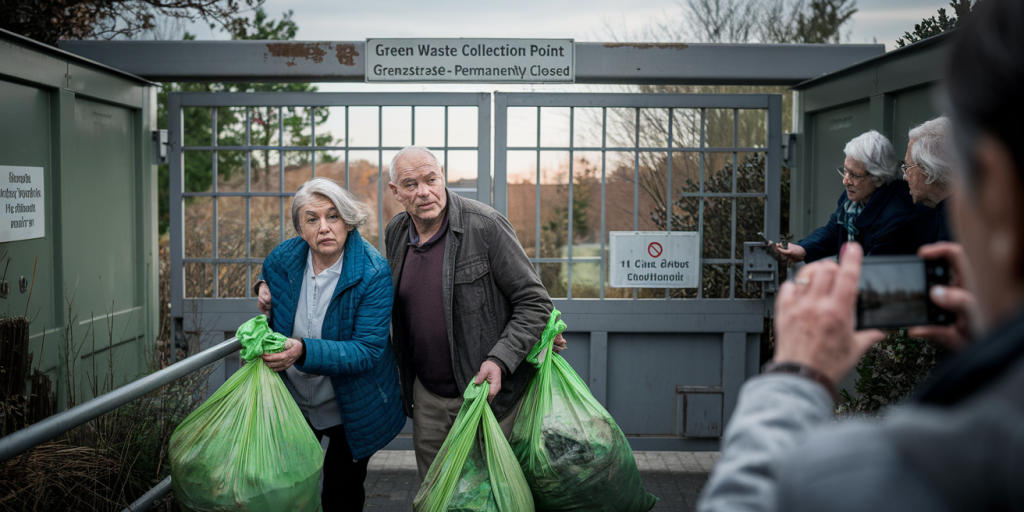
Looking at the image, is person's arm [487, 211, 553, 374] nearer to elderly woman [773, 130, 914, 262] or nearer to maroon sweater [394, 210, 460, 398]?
maroon sweater [394, 210, 460, 398]

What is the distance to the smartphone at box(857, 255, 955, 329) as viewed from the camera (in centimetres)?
102

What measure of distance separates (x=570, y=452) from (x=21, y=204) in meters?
2.97

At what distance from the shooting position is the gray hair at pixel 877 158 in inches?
120

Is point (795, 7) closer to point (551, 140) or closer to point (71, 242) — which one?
point (551, 140)

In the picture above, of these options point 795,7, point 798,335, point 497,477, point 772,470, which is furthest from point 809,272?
point 795,7

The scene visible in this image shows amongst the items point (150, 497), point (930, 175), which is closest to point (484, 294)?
point (150, 497)

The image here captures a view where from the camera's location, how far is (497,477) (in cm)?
249

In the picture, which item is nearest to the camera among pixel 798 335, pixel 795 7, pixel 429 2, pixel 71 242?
pixel 798 335

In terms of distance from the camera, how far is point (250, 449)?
93.4 inches

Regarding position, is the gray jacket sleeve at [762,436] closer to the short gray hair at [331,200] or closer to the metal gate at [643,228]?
the short gray hair at [331,200]

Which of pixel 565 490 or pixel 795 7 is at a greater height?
pixel 795 7

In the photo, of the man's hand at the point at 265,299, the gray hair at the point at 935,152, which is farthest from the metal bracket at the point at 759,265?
the man's hand at the point at 265,299

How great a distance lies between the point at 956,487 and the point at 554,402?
2.19 metres

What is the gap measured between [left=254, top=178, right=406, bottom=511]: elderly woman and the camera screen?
1943 mm
